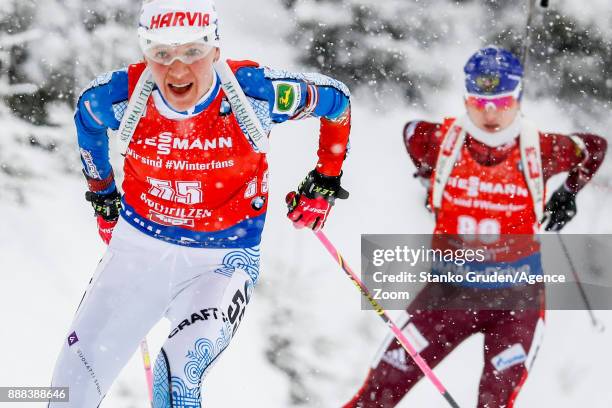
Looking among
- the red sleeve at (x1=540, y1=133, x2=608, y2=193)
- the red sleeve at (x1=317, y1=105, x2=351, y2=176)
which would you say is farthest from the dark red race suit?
the red sleeve at (x1=317, y1=105, x2=351, y2=176)

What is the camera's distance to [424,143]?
5238 millimetres

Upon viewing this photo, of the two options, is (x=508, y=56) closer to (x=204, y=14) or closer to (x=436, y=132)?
(x=436, y=132)

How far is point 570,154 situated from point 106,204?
→ 9.04ft

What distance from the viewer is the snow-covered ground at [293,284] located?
7.37 meters

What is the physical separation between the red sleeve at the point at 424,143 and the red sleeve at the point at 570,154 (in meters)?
0.63

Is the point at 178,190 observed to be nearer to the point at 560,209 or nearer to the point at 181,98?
the point at 181,98

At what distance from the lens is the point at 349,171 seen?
447 inches

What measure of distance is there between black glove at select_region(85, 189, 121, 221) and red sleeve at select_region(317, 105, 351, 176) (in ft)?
3.87

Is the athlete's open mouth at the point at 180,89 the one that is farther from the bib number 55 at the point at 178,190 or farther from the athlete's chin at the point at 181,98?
the bib number 55 at the point at 178,190

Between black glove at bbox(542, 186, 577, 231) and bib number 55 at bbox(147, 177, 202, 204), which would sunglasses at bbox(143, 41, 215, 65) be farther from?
black glove at bbox(542, 186, 577, 231)

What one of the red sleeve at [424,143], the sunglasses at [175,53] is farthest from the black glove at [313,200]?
the sunglasses at [175,53]

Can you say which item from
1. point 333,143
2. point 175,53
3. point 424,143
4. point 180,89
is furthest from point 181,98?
point 424,143

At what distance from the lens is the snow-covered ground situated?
290 inches

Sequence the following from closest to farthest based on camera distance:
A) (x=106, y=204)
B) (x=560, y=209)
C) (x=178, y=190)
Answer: (x=178, y=190) < (x=106, y=204) < (x=560, y=209)
